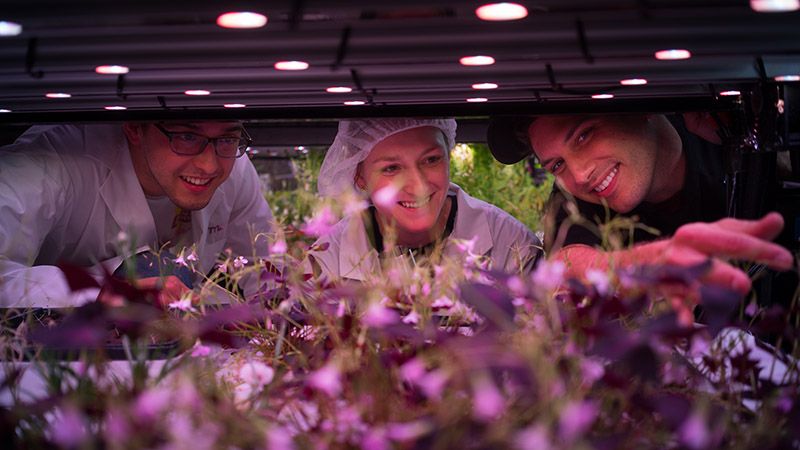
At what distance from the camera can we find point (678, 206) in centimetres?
205

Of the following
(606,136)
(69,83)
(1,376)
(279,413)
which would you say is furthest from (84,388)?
(606,136)

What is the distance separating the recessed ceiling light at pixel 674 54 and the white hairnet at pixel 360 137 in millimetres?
765

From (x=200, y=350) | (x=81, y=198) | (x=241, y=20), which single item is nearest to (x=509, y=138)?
(x=241, y=20)

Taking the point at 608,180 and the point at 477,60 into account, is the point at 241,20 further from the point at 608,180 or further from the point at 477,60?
the point at 608,180

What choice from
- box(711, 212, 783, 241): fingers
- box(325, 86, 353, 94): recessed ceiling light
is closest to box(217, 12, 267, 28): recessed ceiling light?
box(325, 86, 353, 94): recessed ceiling light

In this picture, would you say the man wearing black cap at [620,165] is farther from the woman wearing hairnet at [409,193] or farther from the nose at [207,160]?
the nose at [207,160]

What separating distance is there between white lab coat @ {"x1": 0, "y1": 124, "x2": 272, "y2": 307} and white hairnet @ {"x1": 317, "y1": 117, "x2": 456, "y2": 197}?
1.08 feet

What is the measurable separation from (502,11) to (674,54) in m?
0.37

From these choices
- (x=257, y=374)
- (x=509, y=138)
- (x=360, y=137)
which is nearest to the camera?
(x=257, y=374)

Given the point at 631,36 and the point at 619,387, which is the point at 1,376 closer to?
the point at 619,387

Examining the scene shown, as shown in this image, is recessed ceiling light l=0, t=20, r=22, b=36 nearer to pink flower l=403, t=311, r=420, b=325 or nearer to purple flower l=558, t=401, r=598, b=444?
pink flower l=403, t=311, r=420, b=325

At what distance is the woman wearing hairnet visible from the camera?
6.98 feet

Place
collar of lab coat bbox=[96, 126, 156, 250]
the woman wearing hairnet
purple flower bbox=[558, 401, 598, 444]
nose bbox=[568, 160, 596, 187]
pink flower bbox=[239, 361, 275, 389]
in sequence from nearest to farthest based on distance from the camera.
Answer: purple flower bbox=[558, 401, 598, 444]
pink flower bbox=[239, 361, 275, 389]
nose bbox=[568, 160, 596, 187]
the woman wearing hairnet
collar of lab coat bbox=[96, 126, 156, 250]

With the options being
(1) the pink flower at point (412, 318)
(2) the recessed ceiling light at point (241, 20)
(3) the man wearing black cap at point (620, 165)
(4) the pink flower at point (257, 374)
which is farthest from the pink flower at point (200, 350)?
(3) the man wearing black cap at point (620, 165)
